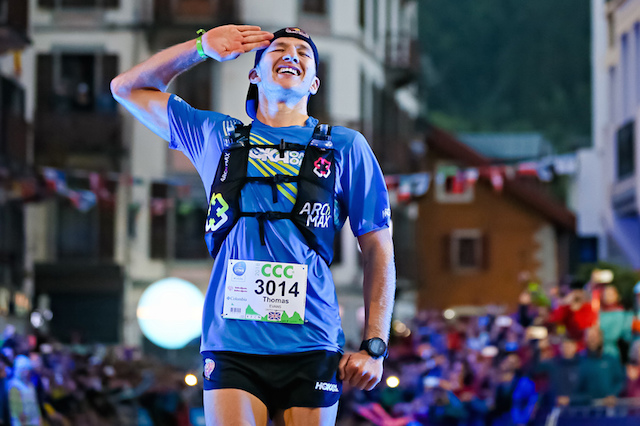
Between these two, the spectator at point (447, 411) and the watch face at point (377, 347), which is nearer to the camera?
the watch face at point (377, 347)

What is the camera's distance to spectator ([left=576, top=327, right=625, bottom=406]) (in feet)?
34.4

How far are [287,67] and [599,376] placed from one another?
7.30 m

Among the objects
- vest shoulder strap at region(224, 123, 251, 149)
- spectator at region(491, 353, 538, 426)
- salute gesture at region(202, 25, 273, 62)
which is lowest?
spectator at region(491, 353, 538, 426)

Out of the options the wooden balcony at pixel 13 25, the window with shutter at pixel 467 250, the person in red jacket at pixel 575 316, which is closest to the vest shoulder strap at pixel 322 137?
the person in red jacket at pixel 575 316

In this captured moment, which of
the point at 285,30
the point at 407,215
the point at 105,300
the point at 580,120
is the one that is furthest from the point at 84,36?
the point at 580,120

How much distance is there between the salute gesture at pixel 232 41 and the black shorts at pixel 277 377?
100cm

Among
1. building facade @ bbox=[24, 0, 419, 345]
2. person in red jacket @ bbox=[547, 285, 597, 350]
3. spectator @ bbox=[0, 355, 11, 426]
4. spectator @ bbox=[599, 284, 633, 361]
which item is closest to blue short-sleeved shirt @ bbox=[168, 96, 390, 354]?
spectator @ bbox=[0, 355, 11, 426]

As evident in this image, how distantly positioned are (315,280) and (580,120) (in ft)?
177

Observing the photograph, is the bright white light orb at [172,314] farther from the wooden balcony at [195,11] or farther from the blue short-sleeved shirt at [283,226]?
the blue short-sleeved shirt at [283,226]

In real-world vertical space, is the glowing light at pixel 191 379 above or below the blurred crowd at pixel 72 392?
above

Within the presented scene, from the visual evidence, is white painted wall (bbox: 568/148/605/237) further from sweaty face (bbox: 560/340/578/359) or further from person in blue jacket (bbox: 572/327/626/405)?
person in blue jacket (bbox: 572/327/626/405)

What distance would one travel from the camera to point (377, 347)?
148 inches

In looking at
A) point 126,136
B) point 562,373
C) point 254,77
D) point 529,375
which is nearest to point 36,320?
point 126,136

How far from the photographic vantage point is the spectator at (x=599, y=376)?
34.4 feet
